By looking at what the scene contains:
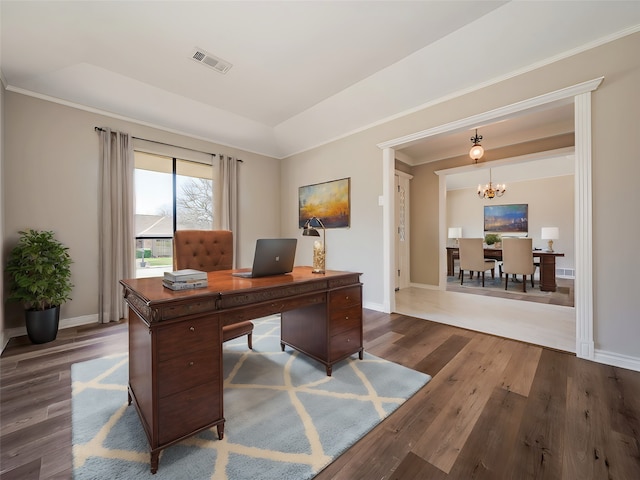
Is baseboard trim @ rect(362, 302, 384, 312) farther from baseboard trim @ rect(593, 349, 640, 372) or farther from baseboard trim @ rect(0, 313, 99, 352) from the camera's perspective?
baseboard trim @ rect(0, 313, 99, 352)

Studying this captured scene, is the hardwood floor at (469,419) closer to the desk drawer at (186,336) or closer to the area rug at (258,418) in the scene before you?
the area rug at (258,418)

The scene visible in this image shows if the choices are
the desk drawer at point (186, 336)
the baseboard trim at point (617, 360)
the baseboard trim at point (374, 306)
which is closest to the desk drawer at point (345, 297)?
the desk drawer at point (186, 336)

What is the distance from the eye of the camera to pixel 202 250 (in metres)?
2.36

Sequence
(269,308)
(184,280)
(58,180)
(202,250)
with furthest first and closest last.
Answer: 1. (58,180)
2. (202,250)
3. (269,308)
4. (184,280)

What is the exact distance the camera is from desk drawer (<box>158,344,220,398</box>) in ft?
3.90

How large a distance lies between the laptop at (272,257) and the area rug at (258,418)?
2.62 ft

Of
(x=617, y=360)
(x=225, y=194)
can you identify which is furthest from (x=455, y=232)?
(x=225, y=194)

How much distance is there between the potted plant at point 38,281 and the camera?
99.3 inches

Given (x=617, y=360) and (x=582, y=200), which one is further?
(x=582, y=200)

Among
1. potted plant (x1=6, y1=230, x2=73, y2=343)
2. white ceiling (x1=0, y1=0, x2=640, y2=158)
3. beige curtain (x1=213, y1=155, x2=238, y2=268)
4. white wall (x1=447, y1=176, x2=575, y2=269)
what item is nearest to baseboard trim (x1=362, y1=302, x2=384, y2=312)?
beige curtain (x1=213, y1=155, x2=238, y2=268)

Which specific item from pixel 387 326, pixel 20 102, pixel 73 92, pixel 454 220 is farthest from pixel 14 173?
pixel 454 220

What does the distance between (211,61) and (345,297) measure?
277cm

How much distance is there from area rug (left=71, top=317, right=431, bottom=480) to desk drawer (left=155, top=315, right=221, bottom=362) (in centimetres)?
51

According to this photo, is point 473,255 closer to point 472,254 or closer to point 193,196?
point 472,254
